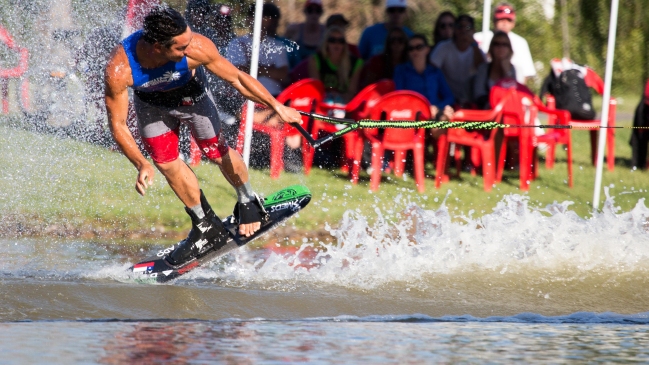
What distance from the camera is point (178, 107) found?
6398mm

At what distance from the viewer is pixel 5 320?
17.6 ft

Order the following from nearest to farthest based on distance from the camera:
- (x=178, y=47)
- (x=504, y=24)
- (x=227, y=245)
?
1. (x=178, y=47)
2. (x=227, y=245)
3. (x=504, y=24)

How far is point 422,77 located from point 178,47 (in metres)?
5.58

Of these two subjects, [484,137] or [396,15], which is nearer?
[484,137]

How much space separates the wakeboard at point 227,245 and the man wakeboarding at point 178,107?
0.05 meters

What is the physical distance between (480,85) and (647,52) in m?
9.97

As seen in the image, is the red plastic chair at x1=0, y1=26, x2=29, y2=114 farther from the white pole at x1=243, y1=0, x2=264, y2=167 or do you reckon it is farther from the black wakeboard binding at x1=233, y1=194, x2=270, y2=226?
the black wakeboard binding at x1=233, y1=194, x2=270, y2=226

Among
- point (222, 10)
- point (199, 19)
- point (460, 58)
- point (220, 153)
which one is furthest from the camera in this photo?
point (460, 58)

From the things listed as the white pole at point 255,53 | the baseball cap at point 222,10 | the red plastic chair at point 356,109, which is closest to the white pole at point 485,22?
the red plastic chair at point 356,109

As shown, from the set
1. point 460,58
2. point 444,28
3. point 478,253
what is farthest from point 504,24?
point 478,253

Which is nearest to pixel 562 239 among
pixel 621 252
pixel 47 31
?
pixel 621 252

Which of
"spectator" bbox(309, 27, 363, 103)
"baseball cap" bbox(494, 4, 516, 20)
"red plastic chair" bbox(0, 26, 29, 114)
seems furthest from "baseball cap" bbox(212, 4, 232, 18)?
"baseball cap" bbox(494, 4, 516, 20)

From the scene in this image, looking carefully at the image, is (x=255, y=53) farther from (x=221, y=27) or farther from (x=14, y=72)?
(x=14, y=72)

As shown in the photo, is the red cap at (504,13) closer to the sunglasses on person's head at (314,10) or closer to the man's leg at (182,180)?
the sunglasses on person's head at (314,10)
